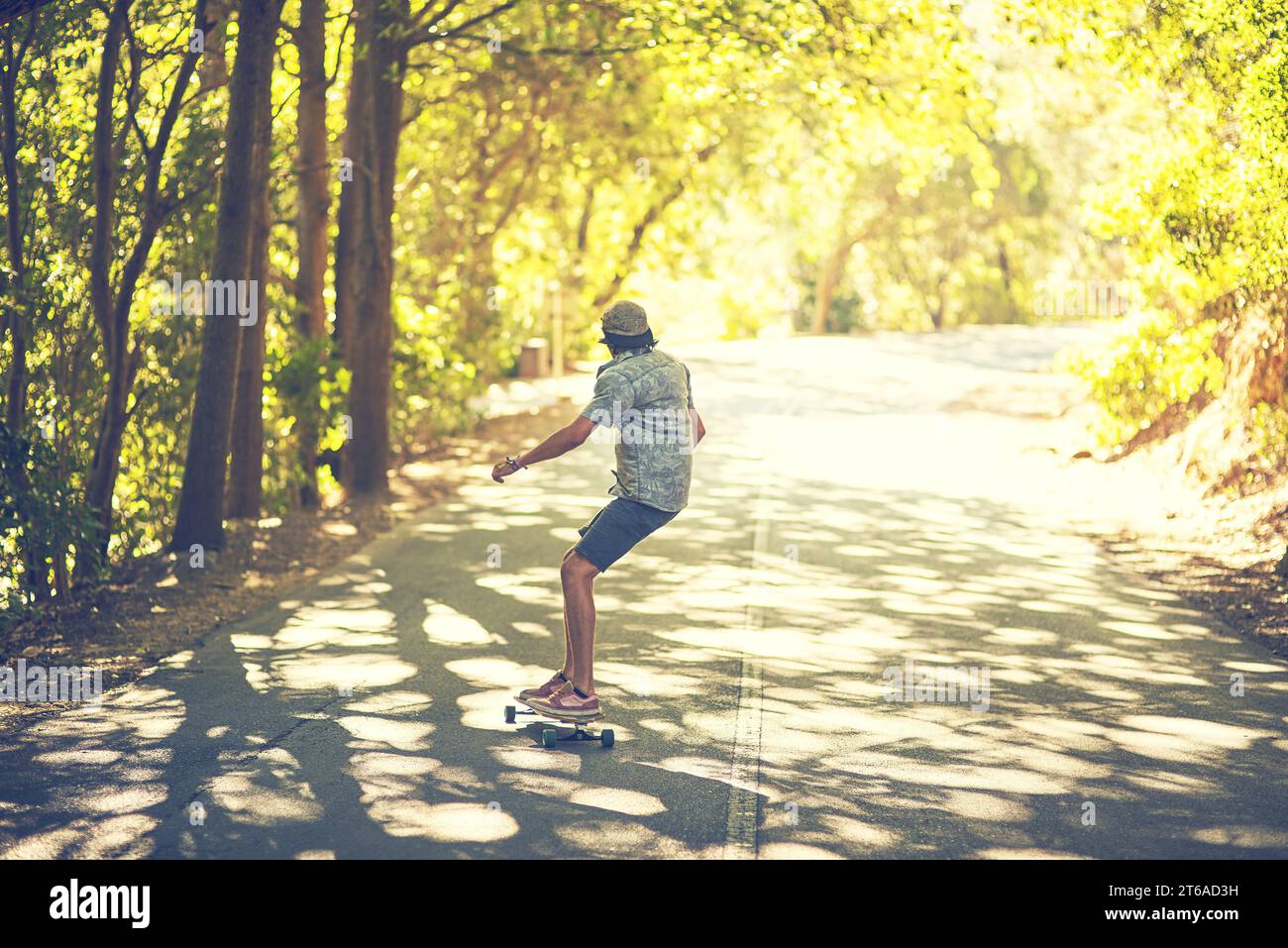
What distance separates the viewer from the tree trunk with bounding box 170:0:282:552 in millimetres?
12664

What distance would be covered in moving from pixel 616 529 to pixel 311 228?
33.2 ft

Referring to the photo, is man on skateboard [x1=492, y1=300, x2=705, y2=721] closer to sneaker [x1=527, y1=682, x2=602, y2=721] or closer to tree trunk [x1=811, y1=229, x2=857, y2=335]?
sneaker [x1=527, y1=682, x2=602, y2=721]

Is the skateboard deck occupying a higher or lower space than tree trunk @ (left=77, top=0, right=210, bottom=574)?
lower

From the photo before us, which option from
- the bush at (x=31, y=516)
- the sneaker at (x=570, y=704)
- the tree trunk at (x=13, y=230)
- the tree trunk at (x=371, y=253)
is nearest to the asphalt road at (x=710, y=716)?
the sneaker at (x=570, y=704)

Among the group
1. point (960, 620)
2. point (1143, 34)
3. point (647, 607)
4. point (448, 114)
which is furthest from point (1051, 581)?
point (448, 114)

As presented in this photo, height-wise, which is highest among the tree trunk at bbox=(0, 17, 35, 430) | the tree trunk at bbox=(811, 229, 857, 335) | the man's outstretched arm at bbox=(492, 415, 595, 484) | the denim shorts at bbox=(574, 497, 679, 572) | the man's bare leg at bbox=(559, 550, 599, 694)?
the tree trunk at bbox=(811, 229, 857, 335)

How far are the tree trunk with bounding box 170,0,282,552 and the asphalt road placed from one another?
124 cm

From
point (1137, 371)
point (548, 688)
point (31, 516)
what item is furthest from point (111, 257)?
point (1137, 371)

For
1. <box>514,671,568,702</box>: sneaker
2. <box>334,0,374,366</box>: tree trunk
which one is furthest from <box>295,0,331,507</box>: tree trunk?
<box>514,671,568,702</box>: sneaker

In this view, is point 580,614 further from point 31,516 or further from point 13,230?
point 13,230

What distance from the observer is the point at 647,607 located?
11773mm

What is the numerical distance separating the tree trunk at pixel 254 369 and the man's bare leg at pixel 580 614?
20.2 ft

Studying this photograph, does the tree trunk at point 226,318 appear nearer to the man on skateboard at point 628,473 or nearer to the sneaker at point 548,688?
the sneaker at point 548,688

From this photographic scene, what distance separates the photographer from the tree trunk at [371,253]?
16.8m
